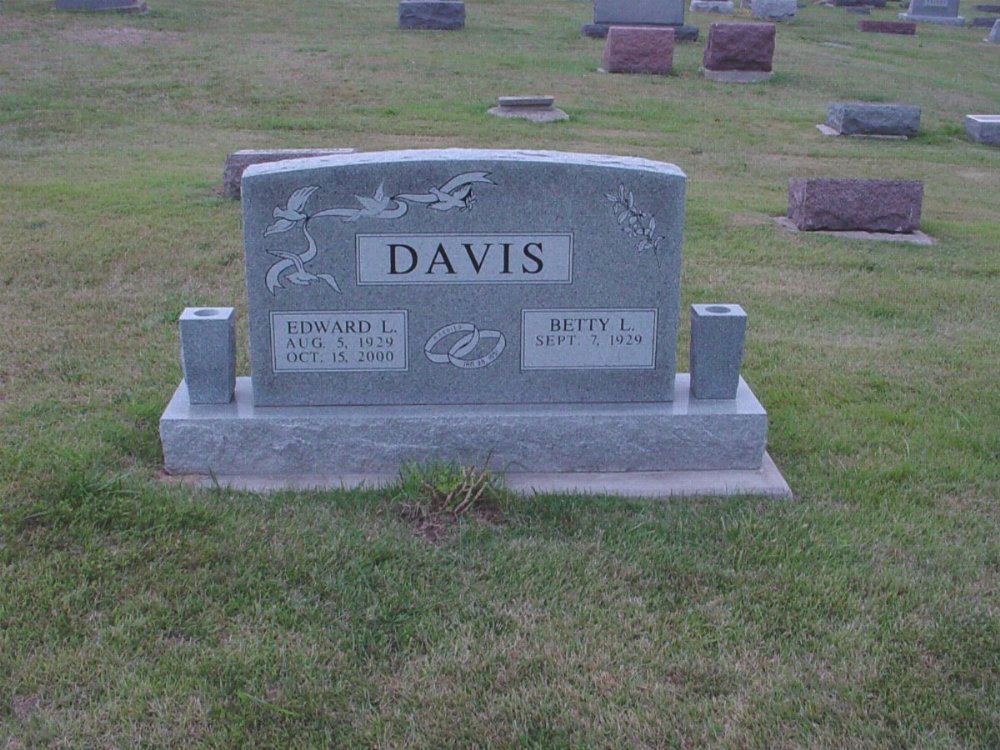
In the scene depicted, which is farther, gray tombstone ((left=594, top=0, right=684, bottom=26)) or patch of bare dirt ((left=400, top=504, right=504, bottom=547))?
gray tombstone ((left=594, top=0, right=684, bottom=26))

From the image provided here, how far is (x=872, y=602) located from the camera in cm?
373

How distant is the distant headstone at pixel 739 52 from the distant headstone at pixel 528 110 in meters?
4.77

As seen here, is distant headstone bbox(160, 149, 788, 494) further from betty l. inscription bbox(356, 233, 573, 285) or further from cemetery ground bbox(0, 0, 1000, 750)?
cemetery ground bbox(0, 0, 1000, 750)

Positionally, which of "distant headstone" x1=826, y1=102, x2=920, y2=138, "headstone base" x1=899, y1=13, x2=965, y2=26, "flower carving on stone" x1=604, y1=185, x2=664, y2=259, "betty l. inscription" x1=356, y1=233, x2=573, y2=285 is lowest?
"distant headstone" x1=826, y1=102, x2=920, y2=138

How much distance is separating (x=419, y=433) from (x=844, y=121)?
1134 cm

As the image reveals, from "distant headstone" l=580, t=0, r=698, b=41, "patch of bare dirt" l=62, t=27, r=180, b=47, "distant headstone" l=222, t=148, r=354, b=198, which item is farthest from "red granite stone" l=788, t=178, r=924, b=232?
"patch of bare dirt" l=62, t=27, r=180, b=47

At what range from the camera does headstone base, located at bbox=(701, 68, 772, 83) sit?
17703mm

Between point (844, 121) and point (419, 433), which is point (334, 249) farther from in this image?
point (844, 121)

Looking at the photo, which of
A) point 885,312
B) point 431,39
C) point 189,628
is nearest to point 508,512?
point 189,628

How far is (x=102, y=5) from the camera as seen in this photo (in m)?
21.1

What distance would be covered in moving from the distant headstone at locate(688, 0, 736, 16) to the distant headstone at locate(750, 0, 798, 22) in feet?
2.83

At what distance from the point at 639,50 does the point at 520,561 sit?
15.3 m

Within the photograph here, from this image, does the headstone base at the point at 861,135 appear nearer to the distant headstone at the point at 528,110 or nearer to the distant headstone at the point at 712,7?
the distant headstone at the point at 528,110

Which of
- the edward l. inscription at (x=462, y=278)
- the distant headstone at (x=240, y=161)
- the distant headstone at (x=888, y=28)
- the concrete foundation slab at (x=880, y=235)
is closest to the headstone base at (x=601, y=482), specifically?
the edward l. inscription at (x=462, y=278)
